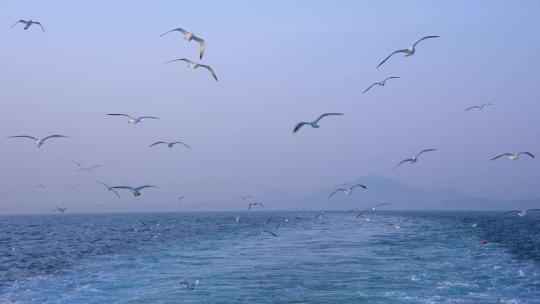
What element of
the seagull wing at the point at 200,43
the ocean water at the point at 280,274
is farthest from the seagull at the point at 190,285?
the seagull wing at the point at 200,43

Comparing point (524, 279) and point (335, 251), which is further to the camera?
point (335, 251)

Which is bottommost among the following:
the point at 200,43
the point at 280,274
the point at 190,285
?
the point at 190,285

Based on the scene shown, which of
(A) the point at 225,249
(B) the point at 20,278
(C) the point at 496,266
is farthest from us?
(A) the point at 225,249

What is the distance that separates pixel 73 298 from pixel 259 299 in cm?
1006

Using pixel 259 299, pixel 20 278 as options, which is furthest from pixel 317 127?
pixel 20 278

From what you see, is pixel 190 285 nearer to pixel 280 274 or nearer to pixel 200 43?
pixel 280 274

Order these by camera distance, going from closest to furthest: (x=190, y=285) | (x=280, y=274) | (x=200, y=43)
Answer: (x=200, y=43) → (x=190, y=285) → (x=280, y=274)

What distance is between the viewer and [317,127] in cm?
2295

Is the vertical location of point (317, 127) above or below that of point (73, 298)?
above

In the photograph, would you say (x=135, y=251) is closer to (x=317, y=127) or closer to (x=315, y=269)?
(x=315, y=269)

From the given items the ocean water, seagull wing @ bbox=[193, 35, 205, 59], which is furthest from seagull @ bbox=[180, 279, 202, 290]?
seagull wing @ bbox=[193, 35, 205, 59]

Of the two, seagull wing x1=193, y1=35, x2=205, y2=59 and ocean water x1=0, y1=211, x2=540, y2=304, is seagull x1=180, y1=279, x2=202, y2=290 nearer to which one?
ocean water x1=0, y1=211, x2=540, y2=304

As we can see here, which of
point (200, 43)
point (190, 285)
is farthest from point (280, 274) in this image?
point (200, 43)

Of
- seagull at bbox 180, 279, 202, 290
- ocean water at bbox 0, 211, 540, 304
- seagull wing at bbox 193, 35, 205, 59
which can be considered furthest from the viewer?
seagull at bbox 180, 279, 202, 290
